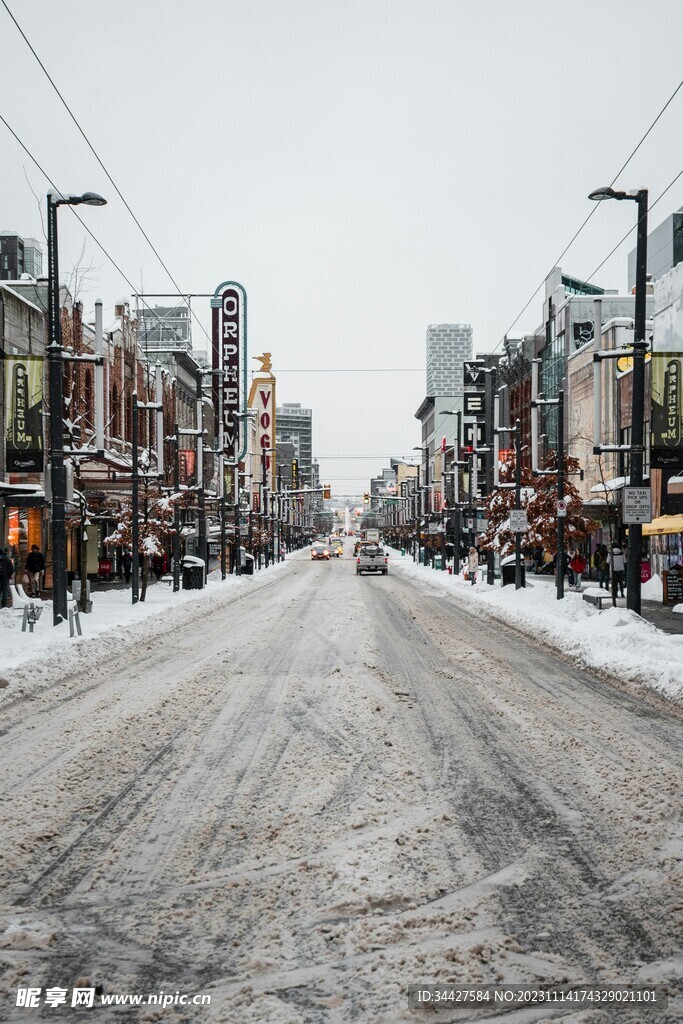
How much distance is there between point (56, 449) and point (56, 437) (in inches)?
12.5

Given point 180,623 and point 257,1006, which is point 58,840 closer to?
point 257,1006

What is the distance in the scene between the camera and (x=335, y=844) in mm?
5738

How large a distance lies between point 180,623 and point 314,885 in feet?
56.2

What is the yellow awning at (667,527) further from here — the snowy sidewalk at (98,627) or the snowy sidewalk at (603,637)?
the snowy sidewalk at (98,627)

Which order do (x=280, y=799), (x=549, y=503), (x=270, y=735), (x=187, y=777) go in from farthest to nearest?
(x=549, y=503) → (x=270, y=735) → (x=187, y=777) → (x=280, y=799)

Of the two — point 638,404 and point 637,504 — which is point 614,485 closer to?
point 638,404

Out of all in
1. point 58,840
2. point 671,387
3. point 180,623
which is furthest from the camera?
point 180,623

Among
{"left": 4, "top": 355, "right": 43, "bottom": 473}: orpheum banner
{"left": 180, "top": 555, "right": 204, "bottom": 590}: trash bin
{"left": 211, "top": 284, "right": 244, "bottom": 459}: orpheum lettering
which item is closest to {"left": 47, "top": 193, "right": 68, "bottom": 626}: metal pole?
{"left": 4, "top": 355, "right": 43, "bottom": 473}: orpheum banner

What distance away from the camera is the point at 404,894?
5000 millimetres

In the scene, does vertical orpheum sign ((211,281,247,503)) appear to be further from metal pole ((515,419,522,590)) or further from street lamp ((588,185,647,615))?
street lamp ((588,185,647,615))

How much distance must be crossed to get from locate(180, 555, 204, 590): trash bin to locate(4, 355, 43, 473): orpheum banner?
16427 mm

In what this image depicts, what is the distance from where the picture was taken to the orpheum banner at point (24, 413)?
773 inches

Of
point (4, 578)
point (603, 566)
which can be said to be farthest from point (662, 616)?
point (4, 578)

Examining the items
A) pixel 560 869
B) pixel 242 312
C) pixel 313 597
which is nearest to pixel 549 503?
pixel 313 597
